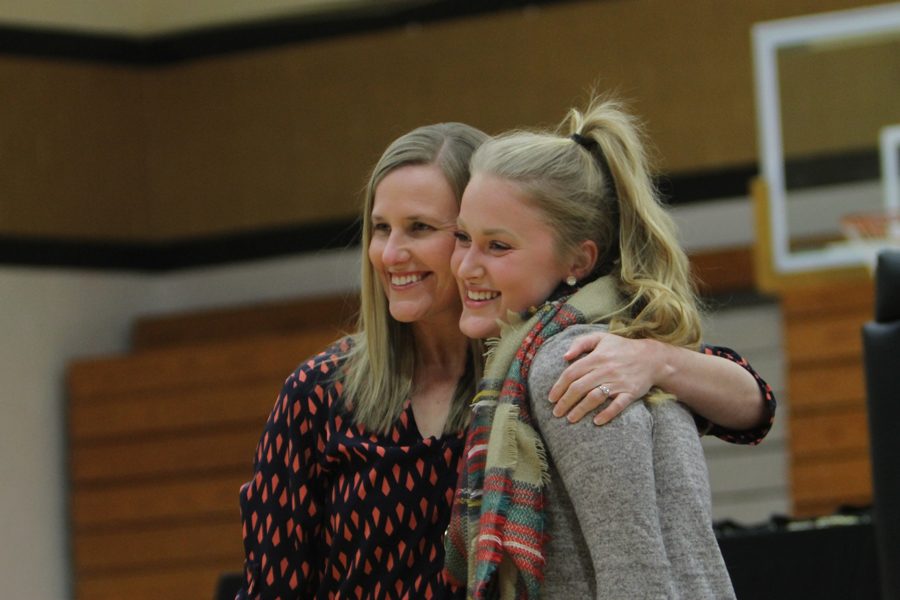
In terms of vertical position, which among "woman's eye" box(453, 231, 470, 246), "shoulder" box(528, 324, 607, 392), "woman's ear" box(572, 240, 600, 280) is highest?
"woman's eye" box(453, 231, 470, 246)

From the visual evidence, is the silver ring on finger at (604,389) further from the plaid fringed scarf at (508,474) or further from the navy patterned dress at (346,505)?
the navy patterned dress at (346,505)

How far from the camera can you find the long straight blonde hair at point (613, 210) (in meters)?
2.09

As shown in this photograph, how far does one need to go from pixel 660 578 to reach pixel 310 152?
801cm

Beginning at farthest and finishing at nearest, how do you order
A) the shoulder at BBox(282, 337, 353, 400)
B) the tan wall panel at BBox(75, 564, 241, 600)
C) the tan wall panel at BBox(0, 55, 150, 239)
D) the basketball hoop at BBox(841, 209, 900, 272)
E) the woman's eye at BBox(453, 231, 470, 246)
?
1. the tan wall panel at BBox(0, 55, 150, 239)
2. the tan wall panel at BBox(75, 564, 241, 600)
3. the basketball hoop at BBox(841, 209, 900, 272)
4. the shoulder at BBox(282, 337, 353, 400)
5. the woman's eye at BBox(453, 231, 470, 246)

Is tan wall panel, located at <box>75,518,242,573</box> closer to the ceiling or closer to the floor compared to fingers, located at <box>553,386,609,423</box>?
closer to the floor

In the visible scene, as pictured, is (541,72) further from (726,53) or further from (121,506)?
(121,506)

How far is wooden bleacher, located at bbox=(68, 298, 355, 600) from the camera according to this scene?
28.6ft

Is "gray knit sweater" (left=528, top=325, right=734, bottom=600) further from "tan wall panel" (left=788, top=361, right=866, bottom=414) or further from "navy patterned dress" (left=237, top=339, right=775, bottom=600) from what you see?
"tan wall panel" (left=788, top=361, right=866, bottom=414)

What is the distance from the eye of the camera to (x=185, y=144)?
9.84m

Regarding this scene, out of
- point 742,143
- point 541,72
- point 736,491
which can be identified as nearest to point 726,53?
point 742,143

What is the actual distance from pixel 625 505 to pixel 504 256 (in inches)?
17.7

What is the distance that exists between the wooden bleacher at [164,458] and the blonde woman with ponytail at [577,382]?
259 inches

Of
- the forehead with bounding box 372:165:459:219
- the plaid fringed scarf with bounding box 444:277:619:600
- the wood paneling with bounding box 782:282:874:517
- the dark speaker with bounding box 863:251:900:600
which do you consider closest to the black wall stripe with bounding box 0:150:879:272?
the wood paneling with bounding box 782:282:874:517

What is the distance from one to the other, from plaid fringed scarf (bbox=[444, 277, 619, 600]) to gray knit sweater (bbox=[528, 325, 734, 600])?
0.09 feet
